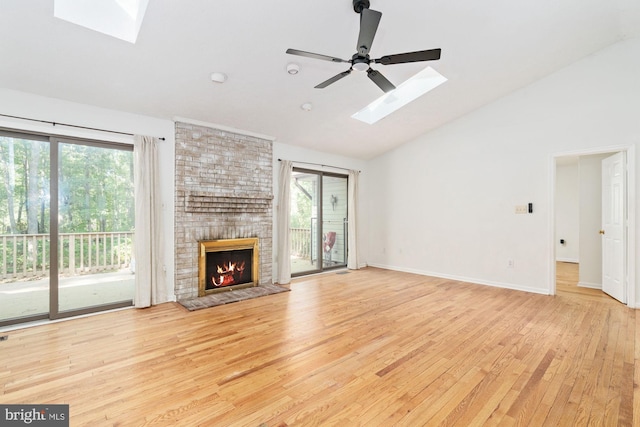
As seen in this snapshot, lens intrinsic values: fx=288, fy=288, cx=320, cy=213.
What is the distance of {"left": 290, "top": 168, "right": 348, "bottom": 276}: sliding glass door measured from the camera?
611cm

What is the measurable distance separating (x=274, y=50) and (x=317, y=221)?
3710mm

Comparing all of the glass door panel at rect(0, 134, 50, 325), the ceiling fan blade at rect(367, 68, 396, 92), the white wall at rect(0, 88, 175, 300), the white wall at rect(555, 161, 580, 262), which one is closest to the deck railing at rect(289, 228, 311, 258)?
the white wall at rect(0, 88, 175, 300)

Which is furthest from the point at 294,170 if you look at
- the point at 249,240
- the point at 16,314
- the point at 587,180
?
the point at 587,180

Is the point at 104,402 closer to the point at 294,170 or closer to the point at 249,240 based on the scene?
the point at 249,240

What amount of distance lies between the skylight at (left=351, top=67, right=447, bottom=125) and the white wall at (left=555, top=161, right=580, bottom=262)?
5.48 m

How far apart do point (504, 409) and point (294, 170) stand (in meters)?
4.80

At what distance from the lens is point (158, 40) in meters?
2.78

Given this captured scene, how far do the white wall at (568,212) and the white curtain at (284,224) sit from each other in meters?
7.04

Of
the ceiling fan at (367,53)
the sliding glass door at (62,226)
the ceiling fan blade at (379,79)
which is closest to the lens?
the ceiling fan at (367,53)

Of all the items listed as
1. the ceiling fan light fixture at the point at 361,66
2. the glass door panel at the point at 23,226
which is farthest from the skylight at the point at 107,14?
the ceiling fan light fixture at the point at 361,66

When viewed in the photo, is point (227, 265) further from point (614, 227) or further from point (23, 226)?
point (614, 227)

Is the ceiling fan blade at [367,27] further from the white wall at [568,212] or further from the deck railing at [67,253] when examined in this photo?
the white wall at [568,212]

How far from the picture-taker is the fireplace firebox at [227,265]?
14.5 feet

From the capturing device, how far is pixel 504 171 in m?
5.08
